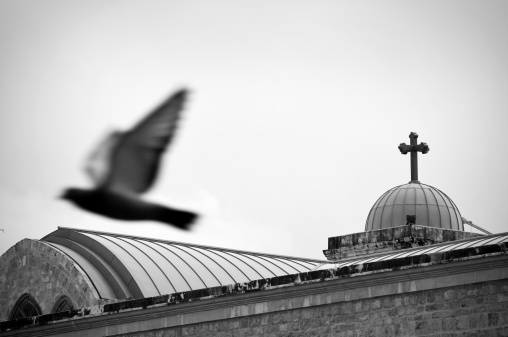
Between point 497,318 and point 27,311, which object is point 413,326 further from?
point 27,311

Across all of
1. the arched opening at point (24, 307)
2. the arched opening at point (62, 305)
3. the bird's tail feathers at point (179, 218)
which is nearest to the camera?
the bird's tail feathers at point (179, 218)

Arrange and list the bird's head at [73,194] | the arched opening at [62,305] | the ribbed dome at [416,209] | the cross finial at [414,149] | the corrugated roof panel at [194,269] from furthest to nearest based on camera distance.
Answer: the cross finial at [414,149]
the ribbed dome at [416,209]
the corrugated roof panel at [194,269]
the arched opening at [62,305]
the bird's head at [73,194]

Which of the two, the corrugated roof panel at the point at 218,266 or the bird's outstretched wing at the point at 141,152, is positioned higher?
the corrugated roof panel at the point at 218,266

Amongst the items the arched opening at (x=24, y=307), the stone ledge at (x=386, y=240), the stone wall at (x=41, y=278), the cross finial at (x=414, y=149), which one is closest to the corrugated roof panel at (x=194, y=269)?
the stone wall at (x=41, y=278)

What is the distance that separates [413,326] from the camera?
56.4ft

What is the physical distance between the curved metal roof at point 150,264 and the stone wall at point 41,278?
29cm

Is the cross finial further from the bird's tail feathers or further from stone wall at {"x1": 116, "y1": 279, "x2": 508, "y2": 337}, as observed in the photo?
the bird's tail feathers

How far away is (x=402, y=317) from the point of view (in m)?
17.3

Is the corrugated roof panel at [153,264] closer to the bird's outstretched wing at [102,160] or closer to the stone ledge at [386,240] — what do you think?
the stone ledge at [386,240]

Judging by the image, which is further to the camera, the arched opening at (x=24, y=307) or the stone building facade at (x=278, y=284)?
the arched opening at (x=24, y=307)

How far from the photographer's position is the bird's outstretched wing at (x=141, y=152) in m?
14.6

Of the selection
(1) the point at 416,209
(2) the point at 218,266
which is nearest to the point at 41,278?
(2) the point at 218,266

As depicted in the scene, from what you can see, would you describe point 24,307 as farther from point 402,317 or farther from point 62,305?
point 402,317

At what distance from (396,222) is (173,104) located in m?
14.6
